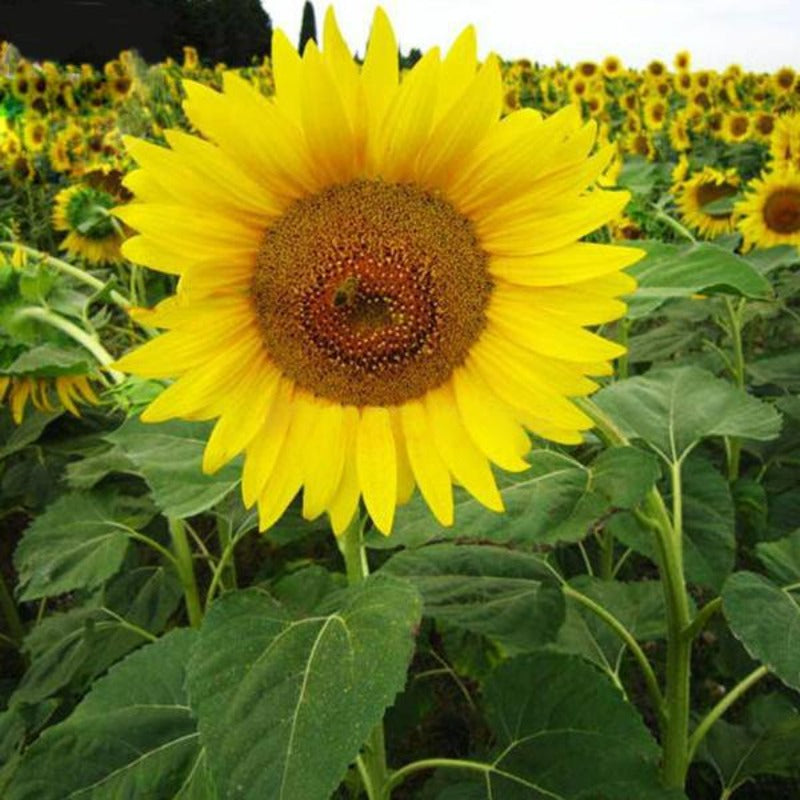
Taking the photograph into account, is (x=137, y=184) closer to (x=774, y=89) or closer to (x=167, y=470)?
(x=167, y=470)

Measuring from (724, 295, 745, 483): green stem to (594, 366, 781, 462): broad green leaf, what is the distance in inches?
21.0

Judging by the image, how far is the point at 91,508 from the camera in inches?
54.7

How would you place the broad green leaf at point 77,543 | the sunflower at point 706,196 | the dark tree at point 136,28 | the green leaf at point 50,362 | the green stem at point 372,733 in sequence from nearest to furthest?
the green stem at point 372,733
the green leaf at point 50,362
the broad green leaf at point 77,543
the sunflower at point 706,196
the dark tree at point 136,28

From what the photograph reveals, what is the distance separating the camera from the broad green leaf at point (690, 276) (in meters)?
0.81

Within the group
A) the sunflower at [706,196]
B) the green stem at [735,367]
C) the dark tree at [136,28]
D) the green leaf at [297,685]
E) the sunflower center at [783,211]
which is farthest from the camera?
the dark tree at [136,28]

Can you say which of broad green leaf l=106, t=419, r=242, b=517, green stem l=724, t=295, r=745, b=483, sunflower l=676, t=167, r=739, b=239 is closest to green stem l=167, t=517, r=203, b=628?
broad green leaf l=106, t=419, r=242, b=517

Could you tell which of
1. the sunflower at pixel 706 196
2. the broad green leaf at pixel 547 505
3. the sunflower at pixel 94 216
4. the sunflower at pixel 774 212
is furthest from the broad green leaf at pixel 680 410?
the sunflower at pixel 706 196

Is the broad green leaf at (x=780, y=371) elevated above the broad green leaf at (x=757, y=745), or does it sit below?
above

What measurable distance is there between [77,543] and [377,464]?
669mm

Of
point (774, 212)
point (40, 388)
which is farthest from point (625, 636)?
point (774, 212)

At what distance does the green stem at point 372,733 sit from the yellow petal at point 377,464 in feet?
0.24

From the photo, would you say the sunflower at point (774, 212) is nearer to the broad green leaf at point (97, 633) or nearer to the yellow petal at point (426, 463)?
the broad green leaf at point (97, 633)

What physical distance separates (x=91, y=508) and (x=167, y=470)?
19.5 inches

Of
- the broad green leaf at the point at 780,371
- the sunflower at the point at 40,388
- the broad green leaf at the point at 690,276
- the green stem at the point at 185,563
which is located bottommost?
the green stem at the point at 185,563
